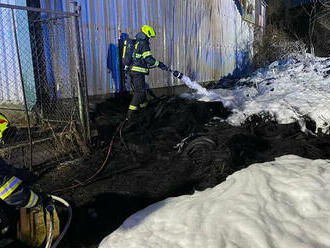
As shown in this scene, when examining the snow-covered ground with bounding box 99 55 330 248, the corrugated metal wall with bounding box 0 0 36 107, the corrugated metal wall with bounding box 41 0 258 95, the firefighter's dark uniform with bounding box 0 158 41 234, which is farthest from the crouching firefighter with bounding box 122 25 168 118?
the firefighter's dark uniform with bounding box 0 158 41 234

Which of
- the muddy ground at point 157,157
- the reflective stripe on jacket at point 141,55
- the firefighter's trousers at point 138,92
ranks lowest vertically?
the muddy ground at point 157,157

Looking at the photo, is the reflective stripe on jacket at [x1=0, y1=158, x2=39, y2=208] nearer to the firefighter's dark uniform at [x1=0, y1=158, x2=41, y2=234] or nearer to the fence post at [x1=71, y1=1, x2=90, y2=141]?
the firefighter's dark uniform at [x1=0, y1=158, x2=41, y2=234]

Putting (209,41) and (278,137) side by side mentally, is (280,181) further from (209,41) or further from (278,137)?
(209,41)

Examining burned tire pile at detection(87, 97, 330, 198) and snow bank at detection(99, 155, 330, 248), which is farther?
burned tire pile at detection(87, 97, 330, 198)

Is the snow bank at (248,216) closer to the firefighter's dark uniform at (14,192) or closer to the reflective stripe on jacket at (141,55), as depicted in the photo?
the firefighter's dark uniform at (14,192)

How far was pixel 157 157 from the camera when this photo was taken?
16.6ft

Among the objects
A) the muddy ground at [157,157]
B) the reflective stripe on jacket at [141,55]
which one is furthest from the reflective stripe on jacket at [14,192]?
the reflective stripe on jacket at [141,55]

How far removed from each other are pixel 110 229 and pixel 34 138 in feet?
8.68

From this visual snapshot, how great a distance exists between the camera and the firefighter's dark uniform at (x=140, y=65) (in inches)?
276

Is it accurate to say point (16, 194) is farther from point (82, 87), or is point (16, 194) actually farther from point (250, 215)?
point (82, 87)

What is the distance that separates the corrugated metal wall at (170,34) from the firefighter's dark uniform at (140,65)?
0.76m

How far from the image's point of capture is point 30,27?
573 centimetres

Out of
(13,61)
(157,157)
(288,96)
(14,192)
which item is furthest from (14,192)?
(288,96)

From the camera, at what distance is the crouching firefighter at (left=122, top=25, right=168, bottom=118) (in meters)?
7.02
